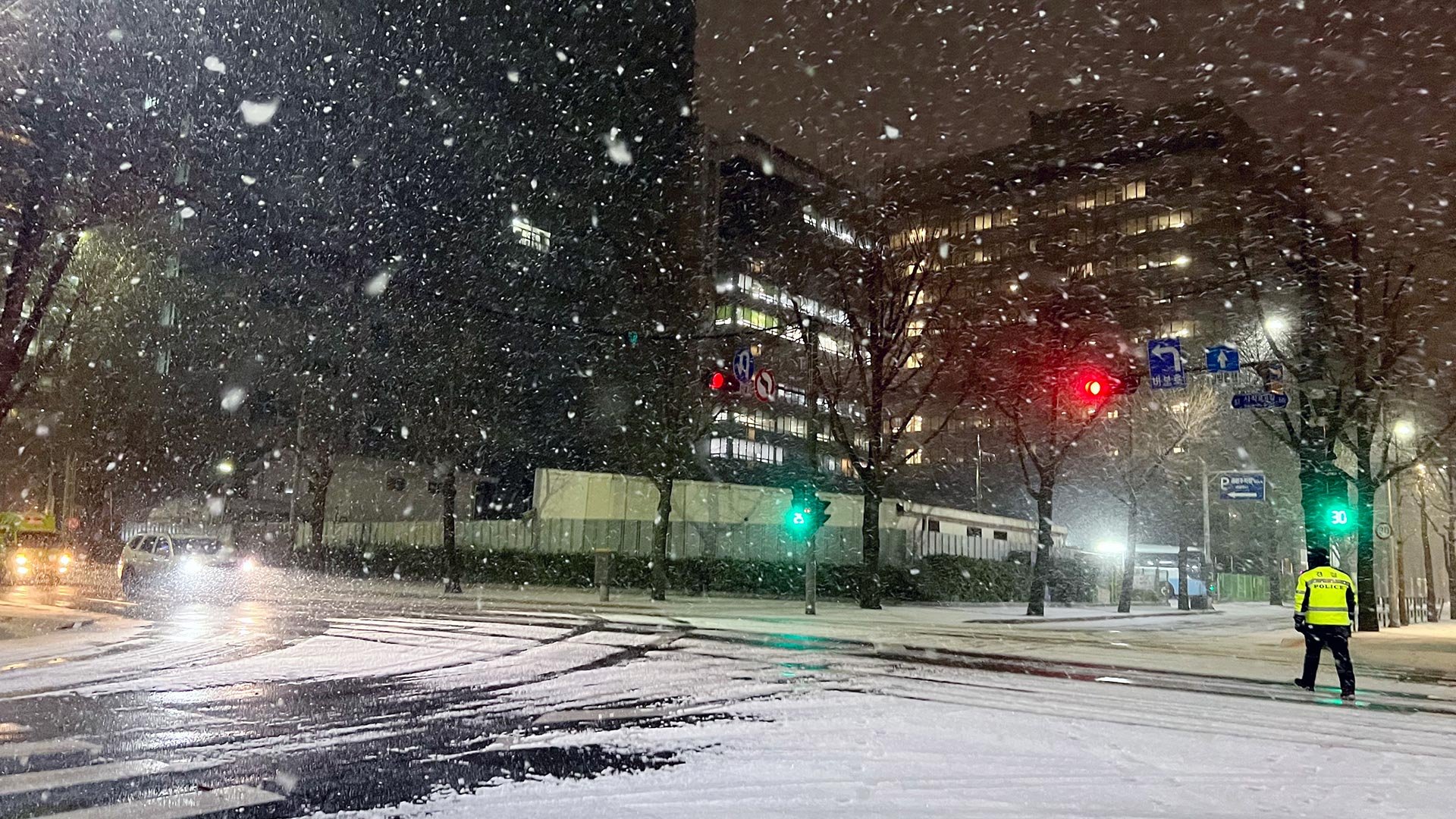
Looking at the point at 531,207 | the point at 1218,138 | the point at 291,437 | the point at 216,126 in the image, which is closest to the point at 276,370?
the point at 291,437

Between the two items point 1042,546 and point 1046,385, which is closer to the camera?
point 1042,546

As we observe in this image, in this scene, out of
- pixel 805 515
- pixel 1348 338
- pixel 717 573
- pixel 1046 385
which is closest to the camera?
pixel 1348 338

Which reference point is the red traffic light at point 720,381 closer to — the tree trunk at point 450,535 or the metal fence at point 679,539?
the metal fence at point 679,539

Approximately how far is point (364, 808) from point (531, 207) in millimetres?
55547

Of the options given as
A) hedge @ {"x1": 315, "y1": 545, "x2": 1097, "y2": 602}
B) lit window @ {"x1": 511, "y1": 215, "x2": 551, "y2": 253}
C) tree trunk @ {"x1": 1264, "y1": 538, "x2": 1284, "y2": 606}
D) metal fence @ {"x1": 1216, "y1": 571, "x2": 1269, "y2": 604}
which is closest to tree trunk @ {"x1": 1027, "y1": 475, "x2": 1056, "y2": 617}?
hedge @ {"x1": 315, "y1": 545, "x2": 1097, "y2": 602}

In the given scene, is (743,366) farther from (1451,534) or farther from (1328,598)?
(1451,534)

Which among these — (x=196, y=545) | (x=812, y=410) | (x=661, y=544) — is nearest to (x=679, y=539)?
(x=661, y=544)

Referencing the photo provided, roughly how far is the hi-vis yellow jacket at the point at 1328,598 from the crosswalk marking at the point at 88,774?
1150cm

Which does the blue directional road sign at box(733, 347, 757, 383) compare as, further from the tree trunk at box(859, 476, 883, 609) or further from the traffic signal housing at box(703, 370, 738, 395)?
the tree trunk at box(859, 476, 883, 609)

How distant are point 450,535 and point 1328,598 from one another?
26886mm

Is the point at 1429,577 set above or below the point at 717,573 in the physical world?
above

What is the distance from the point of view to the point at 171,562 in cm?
2639

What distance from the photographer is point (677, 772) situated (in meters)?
6.40

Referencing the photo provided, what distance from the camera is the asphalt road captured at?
20.1 ft
